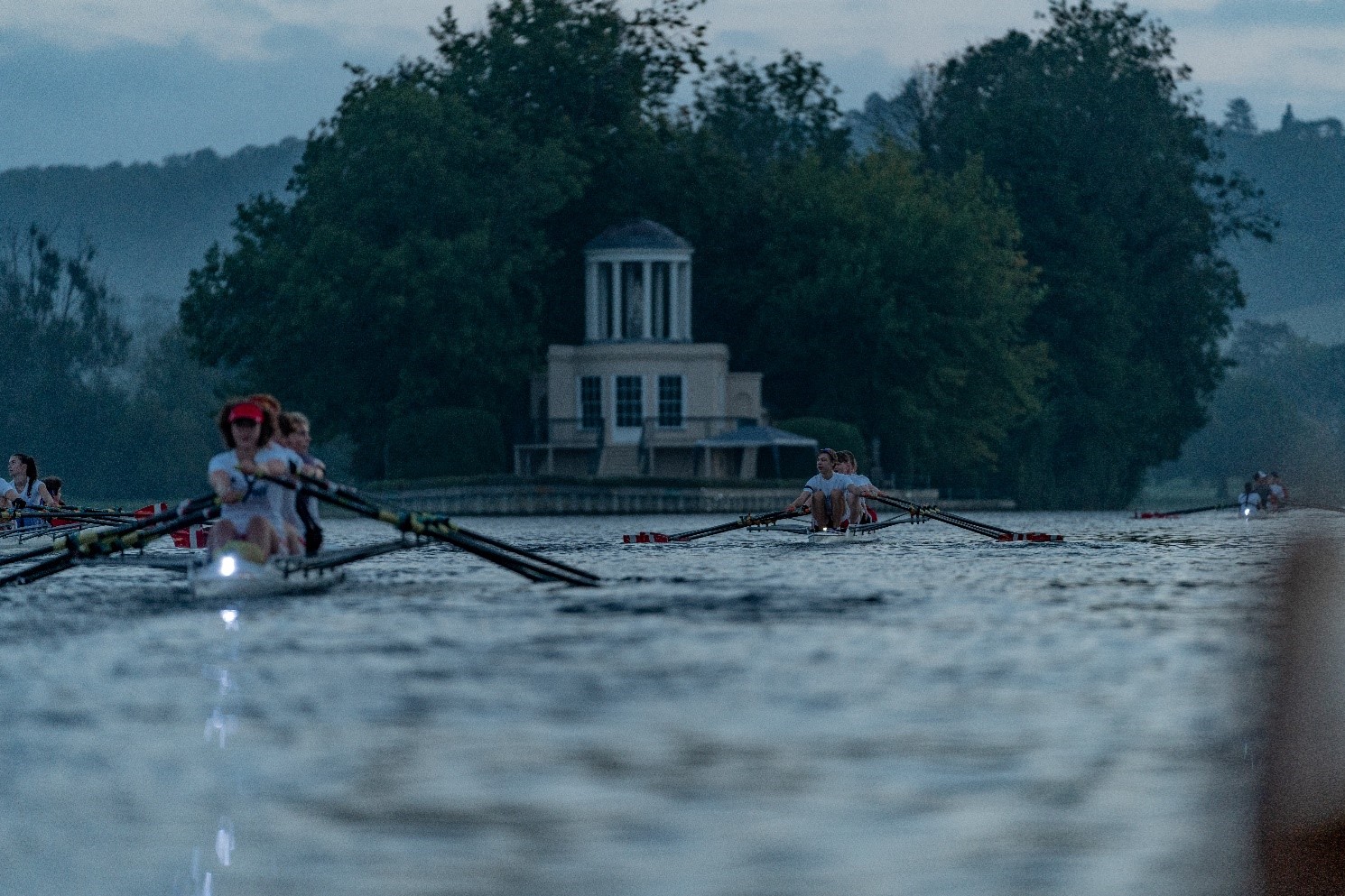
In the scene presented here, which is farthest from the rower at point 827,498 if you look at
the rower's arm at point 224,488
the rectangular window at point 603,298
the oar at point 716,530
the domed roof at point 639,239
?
the rectangular window at point 603,298

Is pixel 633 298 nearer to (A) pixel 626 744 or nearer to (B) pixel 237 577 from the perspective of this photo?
(B) pixel 237 577

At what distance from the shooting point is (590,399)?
85.6m

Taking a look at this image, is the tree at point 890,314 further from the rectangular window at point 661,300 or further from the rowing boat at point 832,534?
the rowing boat at point 832,534

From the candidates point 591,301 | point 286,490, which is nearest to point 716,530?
point 286,490

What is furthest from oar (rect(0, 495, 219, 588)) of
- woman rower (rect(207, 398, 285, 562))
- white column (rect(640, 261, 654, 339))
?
white column (rect(640, 261, 654, 339))

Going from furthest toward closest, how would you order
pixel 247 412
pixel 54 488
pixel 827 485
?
pixel 827 485
pixel 54 488
pixel 247 412

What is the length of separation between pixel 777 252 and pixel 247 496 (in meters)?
67.7

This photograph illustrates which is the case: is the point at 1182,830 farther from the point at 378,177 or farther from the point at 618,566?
the point at 378,177

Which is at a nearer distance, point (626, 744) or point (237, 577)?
point (626, 744)

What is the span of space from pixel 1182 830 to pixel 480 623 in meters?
10.5

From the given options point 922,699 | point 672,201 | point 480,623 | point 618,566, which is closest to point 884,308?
point 672,201

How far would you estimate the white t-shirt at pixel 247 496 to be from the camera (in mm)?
21375

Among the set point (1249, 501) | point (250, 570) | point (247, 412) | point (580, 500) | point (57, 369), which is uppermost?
point (57, 369)

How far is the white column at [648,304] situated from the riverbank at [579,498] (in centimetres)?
1223
